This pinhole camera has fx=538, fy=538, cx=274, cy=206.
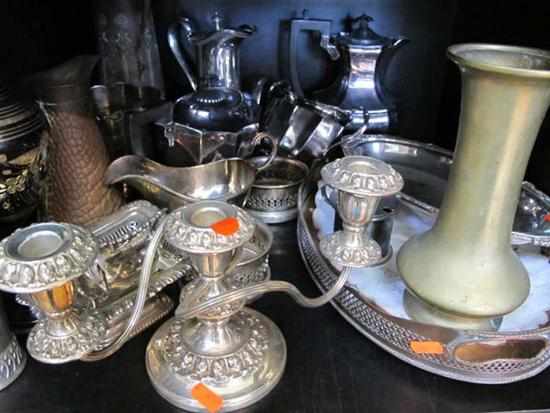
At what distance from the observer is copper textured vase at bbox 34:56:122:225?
1.70 feet

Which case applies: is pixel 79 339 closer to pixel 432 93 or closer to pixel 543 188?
pixel 543 188

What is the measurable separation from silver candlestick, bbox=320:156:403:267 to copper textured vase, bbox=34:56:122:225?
0.27 m

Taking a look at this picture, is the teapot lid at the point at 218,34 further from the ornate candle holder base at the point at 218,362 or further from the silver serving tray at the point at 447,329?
the ornate candle holder base at the point at 218,362

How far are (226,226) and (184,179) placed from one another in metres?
0.30

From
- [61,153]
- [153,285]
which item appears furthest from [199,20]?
[153,285]

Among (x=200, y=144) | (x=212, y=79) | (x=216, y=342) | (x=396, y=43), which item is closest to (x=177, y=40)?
(x=212, y=79)

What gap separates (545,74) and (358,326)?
0.27 m

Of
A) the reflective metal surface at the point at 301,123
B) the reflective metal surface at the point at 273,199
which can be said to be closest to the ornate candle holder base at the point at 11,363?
the reflective metal surface at the point at 273,199

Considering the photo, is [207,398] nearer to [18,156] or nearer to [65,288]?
[65,288]

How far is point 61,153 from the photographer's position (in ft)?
1.82

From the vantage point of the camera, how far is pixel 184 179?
649 mm

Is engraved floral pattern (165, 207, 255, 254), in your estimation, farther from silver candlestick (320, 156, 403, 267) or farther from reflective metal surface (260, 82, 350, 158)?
reflective metal surface (260, 82, 350, 158)

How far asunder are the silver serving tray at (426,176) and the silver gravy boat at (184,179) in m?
0.14

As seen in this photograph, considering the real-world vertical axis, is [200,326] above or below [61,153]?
below
